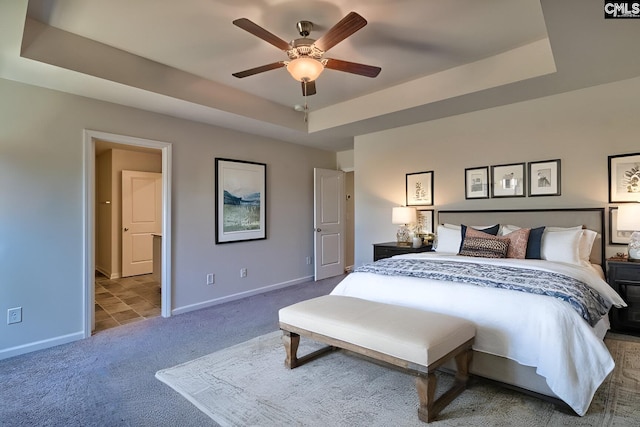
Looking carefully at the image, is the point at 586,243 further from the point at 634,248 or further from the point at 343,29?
the point at 343,29

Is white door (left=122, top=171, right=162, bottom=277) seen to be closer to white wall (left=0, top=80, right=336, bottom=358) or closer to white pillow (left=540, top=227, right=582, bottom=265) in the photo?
white wall (left=0, top=80, right=336, bottom=358)

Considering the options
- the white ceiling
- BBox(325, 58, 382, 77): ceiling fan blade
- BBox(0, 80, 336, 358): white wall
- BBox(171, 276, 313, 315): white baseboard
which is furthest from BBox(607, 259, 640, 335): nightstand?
BBox(0, 80, 336, 358): white wall

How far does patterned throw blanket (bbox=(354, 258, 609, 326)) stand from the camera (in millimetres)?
2125

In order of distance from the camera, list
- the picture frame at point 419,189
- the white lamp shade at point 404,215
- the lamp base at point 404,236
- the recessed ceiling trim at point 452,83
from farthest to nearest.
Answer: the lamp base at point 404,236
the picture frame at point 419,189
the white lamp shade at point 404,215
the recessed ceiling trim at point 452,83

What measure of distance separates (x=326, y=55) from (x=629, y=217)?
123 inches

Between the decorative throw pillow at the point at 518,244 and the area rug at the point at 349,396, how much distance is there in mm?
1017

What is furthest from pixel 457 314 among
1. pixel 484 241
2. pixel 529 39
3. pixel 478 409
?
pixel 529 39

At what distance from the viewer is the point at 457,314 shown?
2.35m

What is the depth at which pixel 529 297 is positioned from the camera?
7.01ft

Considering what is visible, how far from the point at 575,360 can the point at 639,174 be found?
2.36m

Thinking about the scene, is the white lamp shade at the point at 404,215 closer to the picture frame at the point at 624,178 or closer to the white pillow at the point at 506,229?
the white pillow at the point at 506,229

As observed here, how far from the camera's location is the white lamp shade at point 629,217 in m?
2.99

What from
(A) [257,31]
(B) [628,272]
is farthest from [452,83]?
(B) [628,272]

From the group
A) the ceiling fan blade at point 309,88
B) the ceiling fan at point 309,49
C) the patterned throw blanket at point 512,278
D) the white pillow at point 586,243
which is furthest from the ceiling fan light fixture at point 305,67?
the white pillow at point 586,243
